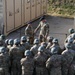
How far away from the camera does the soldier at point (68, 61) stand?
38.9ft

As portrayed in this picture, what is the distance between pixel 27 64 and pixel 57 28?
36.6 feet

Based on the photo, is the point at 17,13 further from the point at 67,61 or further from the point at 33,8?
the point at 67,61

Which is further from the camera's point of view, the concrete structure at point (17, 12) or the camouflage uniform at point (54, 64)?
the concrete structure at point (17, 12)

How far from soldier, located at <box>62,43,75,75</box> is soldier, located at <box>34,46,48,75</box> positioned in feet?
2.29

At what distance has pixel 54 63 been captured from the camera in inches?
450

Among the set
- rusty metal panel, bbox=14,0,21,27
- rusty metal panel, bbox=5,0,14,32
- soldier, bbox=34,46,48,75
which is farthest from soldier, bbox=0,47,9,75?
rusty metal panel, bbox=14,0,21,27

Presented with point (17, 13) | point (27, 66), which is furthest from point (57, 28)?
point (27, 66)

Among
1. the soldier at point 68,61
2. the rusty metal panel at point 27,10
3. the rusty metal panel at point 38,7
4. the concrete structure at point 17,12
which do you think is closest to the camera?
the soldier at point 68,61

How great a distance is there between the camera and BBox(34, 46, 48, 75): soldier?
11.7 metres

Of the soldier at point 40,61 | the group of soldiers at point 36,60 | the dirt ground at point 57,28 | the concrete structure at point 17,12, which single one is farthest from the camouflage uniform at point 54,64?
the concrete structure at point 17,12

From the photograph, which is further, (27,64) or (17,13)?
(17,13)

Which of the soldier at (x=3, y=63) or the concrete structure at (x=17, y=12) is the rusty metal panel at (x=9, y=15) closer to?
the concrete structure at (x=17, y=12)

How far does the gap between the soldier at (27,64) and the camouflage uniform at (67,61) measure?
3.89 ft

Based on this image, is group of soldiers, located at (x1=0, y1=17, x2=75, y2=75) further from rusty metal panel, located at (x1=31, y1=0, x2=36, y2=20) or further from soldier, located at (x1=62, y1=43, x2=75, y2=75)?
rusty metal panel, located at (x1=31, y1=0, x2=36, y2=20)
